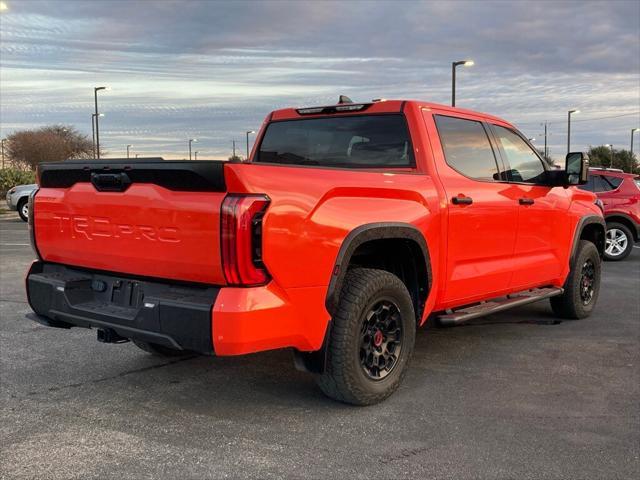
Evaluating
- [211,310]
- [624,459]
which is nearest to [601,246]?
[624,459]

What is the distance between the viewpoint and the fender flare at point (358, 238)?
11.9 feet

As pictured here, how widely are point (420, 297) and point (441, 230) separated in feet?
1.61

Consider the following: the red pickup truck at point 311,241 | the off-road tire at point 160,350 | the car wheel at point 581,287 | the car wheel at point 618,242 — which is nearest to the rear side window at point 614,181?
the car wheel at point 618,242

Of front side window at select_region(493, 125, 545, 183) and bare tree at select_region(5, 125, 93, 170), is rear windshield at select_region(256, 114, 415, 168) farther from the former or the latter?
bare tree at select_region(5, 125, 93, 170)

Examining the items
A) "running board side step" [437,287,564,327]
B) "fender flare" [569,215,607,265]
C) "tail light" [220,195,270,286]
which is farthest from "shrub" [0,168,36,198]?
"tail light" [220,195,270,286]

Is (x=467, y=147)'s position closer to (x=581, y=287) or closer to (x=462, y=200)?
(x=462, y=200)

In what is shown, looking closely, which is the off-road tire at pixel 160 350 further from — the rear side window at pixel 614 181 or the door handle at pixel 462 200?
the rear side window at pixel 614 181

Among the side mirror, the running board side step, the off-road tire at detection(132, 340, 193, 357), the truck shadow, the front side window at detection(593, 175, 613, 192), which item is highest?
the side mirror

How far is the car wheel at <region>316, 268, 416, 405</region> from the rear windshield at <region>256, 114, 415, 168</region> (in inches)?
44.1

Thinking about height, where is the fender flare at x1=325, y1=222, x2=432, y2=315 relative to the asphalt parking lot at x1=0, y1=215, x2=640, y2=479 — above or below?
above

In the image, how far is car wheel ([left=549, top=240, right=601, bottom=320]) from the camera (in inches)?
255

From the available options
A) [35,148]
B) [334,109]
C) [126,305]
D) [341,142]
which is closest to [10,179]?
[35,148]

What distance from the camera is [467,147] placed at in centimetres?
509

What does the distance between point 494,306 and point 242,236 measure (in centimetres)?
274
